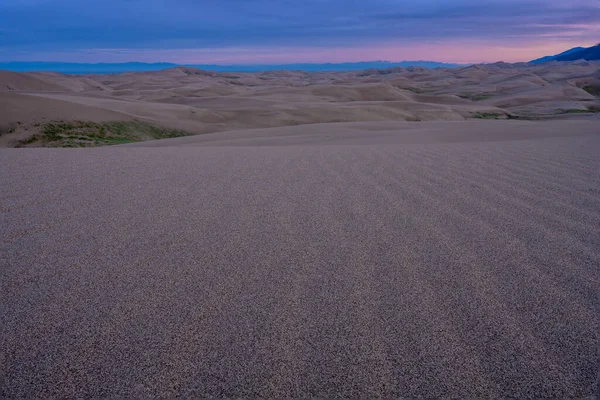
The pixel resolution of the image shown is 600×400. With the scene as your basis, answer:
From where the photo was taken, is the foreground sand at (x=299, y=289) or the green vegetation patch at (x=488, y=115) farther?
the green vegetation patch at (x=488, y=115)

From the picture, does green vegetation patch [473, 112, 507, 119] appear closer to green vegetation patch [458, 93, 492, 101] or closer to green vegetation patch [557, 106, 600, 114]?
green vegetation patch [557, 106, 600, 114]

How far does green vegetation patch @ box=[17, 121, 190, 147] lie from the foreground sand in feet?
38.2

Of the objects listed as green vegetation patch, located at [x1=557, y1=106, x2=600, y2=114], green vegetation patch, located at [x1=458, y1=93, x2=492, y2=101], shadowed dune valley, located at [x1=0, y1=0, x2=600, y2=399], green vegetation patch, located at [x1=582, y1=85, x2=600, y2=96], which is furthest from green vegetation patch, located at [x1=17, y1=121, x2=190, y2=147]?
green vegetation patch, located at [x1=582, y1=85, x2=600, y2=96]

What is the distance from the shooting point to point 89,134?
1698 cm

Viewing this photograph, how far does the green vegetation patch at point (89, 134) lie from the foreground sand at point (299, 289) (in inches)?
458

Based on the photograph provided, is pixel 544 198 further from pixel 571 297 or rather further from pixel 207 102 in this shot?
pixel 207 102

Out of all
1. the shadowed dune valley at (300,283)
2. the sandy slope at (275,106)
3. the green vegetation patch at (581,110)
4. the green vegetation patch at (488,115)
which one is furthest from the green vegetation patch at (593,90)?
the shadowed dune valley at (300,283)

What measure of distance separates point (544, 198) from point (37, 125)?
17142mm

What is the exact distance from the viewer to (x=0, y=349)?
2.02 m

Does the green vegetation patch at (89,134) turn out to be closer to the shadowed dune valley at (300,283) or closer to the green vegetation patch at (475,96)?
the shadowed dune valley at (300,283)

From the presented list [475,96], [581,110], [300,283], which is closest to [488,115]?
[581,110]

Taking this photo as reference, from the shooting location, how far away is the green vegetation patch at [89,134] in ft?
50.4

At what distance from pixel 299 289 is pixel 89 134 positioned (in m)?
16.8

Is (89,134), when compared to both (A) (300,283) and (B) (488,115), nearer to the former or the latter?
(A) (300,283)
